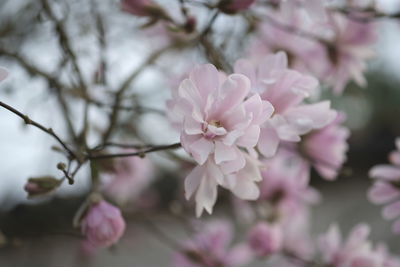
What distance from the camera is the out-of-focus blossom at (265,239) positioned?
638 millimetres

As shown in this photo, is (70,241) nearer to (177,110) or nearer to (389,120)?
(177,110)

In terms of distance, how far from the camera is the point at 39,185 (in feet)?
1.40

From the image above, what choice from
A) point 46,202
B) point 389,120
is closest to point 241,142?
point 46,202

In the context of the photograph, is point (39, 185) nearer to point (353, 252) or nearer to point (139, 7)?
point (139, 7)

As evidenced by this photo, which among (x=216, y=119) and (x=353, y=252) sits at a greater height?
(x=216, y=119)

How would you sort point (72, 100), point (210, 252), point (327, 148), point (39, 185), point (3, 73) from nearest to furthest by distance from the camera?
point (3, 73) → point (39, 185) → point (327, 148) → point (210, 252) → point (72, 100)

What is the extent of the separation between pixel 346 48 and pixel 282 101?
0.91 ft

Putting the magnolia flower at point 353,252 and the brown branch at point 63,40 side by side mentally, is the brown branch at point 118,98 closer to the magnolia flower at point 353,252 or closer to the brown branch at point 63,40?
the brown branch at point 63,40

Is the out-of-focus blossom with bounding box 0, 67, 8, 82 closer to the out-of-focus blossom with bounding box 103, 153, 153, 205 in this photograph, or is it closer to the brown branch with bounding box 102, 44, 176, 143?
the brown branch with bounding box 102, 44, 176, 143

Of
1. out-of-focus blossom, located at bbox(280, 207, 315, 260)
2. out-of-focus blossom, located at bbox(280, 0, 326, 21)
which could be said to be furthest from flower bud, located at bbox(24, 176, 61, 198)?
out-of-focus blossom, located at bbox(280, 207, 315, 260)

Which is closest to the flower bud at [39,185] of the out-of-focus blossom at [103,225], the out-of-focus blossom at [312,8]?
the out-of-focus blossom at [103,225]

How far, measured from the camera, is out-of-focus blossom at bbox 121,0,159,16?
1.54ft

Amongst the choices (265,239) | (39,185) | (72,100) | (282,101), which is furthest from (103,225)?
(72,100)

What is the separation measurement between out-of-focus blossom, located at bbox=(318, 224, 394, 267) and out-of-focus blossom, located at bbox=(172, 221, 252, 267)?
0.14 meters
